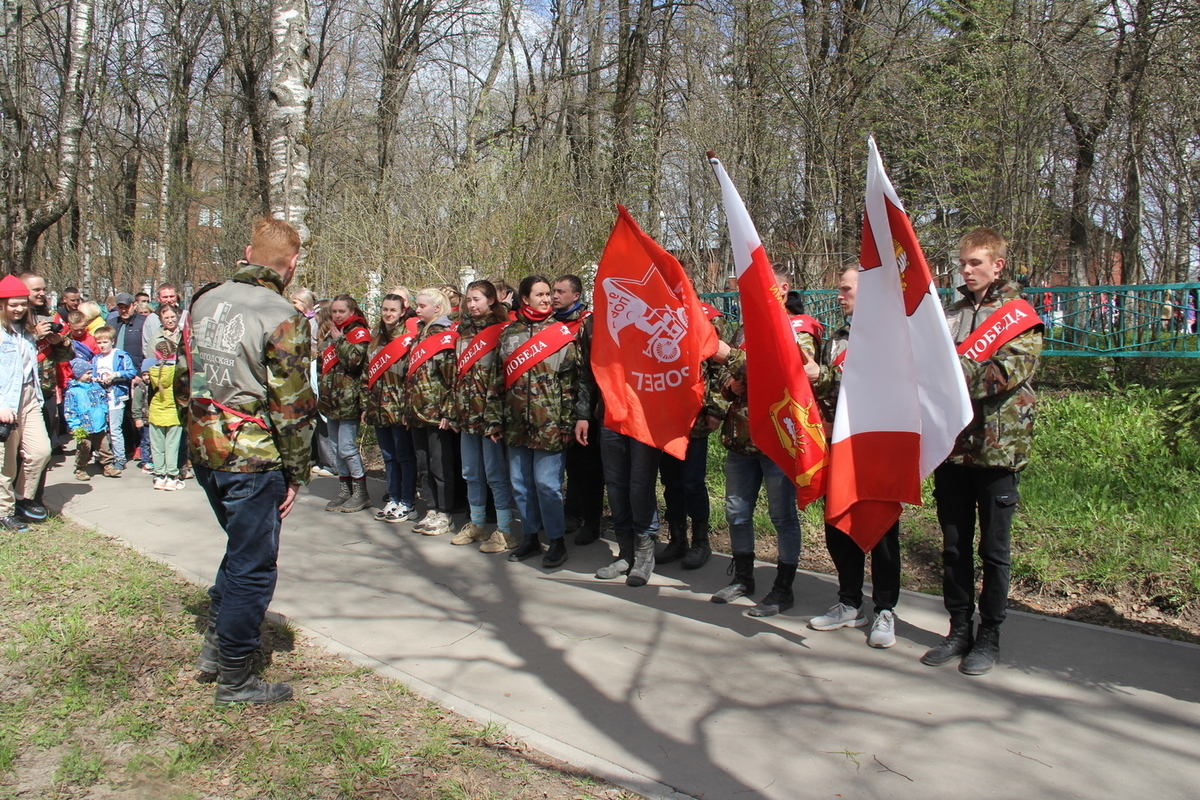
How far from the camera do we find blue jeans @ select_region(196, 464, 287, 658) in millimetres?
4039

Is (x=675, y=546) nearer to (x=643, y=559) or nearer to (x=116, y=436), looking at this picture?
(x=643, y=559)

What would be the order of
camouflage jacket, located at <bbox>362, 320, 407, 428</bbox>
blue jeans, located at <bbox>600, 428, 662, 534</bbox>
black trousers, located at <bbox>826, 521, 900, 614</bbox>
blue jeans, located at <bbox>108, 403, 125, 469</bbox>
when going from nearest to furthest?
black trousers, located at <bbox>826, 521, 900, 614</bbox> < blue jeans, located at <bbox>600, 428, 662, 534</bbox> < camouflage jacket, located at <bbox>362, 320, 407, 428</bbox> < blue jeans, located at <bbox>108, 403, 125, 469</bbox>

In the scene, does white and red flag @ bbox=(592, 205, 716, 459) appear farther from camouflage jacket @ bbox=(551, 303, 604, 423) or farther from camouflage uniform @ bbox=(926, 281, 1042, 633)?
camouflage uniform @ bbox=(926, 281, 1042, 633)

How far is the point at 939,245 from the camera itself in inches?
552

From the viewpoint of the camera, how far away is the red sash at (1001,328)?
423 centimetres

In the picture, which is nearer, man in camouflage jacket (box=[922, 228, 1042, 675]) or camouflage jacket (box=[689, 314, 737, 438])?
man in camouflage jacket (box=[922, 228, 1042, 675])

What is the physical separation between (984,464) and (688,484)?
228 centimetres

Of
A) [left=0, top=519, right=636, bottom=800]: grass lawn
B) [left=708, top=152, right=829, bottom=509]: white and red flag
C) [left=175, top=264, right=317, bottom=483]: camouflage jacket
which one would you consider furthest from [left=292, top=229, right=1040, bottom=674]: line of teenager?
[left=175, top=264, right=317, bottom=483]: camouflage jacket

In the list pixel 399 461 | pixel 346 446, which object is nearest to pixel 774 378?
pixel 399 461

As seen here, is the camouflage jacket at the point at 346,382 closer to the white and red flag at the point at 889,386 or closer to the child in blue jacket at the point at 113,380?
the child in blue jacket at the point at 113,380

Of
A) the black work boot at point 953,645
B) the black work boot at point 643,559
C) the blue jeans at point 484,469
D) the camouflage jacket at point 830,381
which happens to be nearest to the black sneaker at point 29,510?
the blue jeans at point 484,469

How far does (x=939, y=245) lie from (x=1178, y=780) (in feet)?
38.5

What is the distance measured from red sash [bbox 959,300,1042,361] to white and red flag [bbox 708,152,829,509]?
0.83m

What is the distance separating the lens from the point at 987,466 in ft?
13.9
